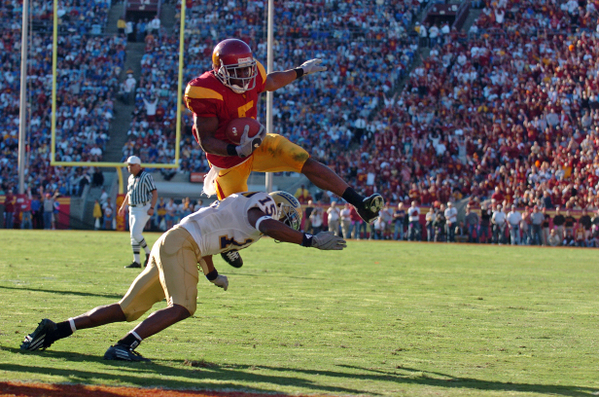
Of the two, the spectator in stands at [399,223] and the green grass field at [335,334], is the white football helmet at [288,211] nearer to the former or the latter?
the green grass field at [335,334]

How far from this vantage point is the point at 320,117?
29.1m

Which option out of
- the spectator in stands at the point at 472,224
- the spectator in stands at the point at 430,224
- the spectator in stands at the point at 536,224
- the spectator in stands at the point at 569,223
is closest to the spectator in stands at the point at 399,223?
the spectator in stands at the point at 430,224

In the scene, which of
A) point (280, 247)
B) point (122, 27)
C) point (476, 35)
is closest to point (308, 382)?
point (280, 247)

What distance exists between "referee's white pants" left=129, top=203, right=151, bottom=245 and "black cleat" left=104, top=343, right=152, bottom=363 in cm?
725

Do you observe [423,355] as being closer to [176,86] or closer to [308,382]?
[308,382]

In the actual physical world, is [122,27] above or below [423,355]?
above

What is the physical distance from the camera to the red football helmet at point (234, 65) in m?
5.88

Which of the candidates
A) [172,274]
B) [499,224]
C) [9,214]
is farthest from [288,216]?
[9,214]

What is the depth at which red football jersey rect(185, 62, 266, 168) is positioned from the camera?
5.91m

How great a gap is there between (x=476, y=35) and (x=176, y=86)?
14.8 m

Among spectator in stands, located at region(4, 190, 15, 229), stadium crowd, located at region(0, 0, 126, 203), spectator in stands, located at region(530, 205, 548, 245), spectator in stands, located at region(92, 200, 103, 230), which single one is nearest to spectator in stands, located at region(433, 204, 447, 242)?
spectator in stands, located at region(530, 205, 548, 245)

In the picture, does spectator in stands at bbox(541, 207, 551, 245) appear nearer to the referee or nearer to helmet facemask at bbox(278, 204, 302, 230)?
the referee

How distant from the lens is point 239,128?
18.7 ft

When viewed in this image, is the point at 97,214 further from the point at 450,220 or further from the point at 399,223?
the point at 450,220
